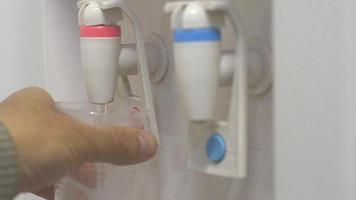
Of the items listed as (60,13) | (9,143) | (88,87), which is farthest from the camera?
(60,13)

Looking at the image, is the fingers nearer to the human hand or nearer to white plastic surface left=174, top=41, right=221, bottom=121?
the human hand

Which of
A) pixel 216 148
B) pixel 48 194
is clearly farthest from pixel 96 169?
pixel 216 148

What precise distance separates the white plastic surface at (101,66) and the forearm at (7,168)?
0.46 ft

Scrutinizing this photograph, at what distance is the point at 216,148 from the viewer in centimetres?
48

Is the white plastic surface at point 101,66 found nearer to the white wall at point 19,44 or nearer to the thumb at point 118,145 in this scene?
the thumb at point 118,145

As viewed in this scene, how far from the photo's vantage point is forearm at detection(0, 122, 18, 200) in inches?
17.3

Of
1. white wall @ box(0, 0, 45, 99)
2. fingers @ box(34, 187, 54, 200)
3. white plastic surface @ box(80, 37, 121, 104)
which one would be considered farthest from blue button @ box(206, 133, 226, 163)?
white wall @ box(0, 0, 45, 99)

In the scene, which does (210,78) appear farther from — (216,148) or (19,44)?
(19,44)

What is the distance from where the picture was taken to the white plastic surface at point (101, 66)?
1.84ft

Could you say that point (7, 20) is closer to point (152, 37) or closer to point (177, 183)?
point (152, 37)

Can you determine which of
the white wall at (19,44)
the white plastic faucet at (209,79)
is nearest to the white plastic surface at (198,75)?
the white plastic faucet at (209,79)

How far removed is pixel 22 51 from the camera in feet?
2.82

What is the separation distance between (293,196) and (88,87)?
24 cm

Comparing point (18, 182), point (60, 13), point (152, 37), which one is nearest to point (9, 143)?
point (18, 182)
